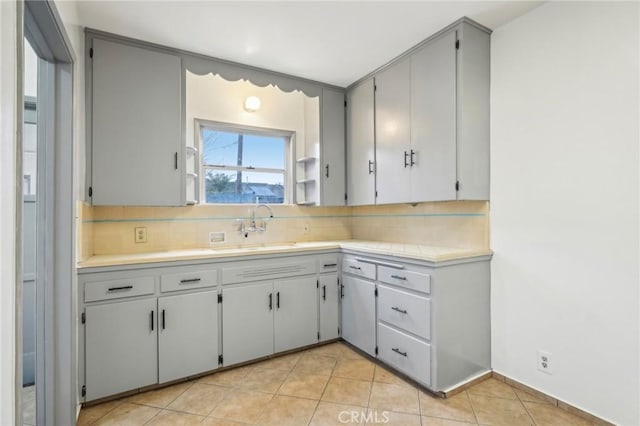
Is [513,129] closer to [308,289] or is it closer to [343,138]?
[343,138]

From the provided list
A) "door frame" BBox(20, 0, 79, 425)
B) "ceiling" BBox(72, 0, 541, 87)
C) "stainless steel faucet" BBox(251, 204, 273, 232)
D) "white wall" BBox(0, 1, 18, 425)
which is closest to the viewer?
"white wall" BBox(0, 1, 18, 425)

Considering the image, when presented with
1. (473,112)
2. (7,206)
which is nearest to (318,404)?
(7,206)

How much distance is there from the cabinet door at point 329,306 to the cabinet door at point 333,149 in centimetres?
79

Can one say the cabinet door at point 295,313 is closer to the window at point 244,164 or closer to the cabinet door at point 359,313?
the cabinet door at point 359,313

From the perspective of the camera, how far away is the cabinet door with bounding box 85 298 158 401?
2006mm

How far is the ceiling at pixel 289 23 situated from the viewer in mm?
2004

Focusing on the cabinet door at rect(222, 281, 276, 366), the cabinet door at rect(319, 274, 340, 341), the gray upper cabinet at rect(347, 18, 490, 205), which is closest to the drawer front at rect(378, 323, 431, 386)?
the cabinet door at rect(319, 274, 340, 341)

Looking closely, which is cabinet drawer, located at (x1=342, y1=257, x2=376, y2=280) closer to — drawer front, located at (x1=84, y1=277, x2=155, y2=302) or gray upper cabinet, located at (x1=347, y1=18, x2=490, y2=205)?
gray upper cabinet, located at (x1=347, y1=18, x2=490, y2=205)

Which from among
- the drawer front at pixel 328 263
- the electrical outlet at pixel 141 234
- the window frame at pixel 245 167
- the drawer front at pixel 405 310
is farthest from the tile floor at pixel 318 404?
the window frame at pixel 245 167

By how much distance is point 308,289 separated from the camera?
279cm

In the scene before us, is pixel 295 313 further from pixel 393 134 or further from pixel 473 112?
pixel 473 112

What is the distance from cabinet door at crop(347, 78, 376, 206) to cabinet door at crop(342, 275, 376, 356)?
0.80 meters

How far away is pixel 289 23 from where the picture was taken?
2.17 meters

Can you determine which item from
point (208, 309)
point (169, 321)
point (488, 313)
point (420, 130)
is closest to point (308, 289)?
point (208, 309)
